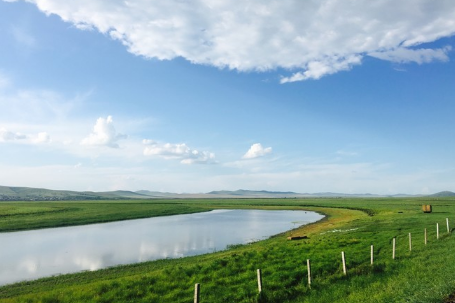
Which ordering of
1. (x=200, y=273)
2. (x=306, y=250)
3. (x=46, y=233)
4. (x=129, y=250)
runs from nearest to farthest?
(x=200, y=273) → (x=306, y=250) → (x=129, y=250) → (x=46, y=233)

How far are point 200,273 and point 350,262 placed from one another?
1192cm

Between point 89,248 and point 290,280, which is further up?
point 290,280

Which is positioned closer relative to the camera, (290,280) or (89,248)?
(290,280)

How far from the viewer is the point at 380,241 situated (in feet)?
116

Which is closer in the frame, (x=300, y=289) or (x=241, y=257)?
(x=300, y=289)

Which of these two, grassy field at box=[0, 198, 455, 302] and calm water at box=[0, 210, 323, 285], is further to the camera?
calm water at box=[0, 210, 323, 285]

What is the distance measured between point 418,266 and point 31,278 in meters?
33.7

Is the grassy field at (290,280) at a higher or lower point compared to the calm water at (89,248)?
higher

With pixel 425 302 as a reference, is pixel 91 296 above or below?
below

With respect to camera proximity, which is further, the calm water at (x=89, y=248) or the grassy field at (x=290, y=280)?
the calm water at (x=89, y=248)

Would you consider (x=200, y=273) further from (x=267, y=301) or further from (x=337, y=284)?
(x=337, y=284)

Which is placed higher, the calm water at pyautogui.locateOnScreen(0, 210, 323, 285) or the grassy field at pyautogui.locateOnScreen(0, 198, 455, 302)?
the grassy field at pyautogui.locateOnScreen(0, 198, 455, 302)

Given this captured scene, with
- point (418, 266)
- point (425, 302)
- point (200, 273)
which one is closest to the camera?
point (425, 302)

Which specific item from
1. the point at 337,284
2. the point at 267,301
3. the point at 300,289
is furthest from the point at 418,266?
the point at 267,301
